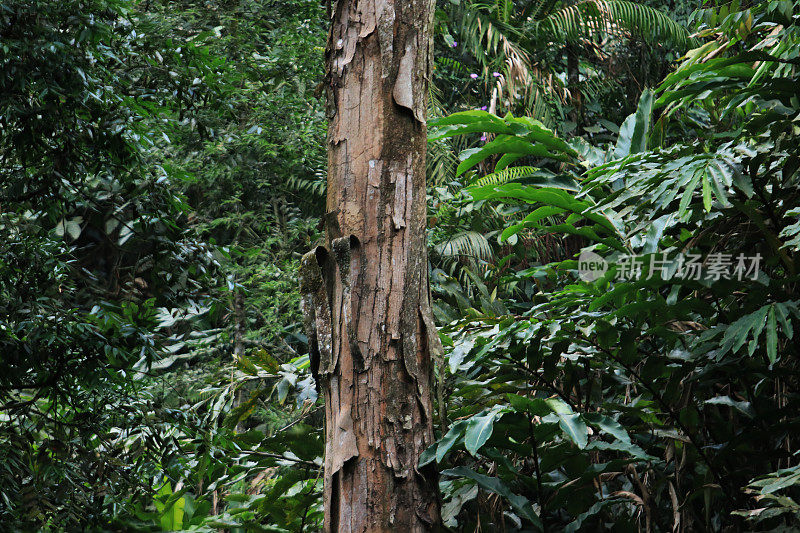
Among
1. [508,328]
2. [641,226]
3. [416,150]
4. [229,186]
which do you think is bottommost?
[508,328]

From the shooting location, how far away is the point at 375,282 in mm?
1338

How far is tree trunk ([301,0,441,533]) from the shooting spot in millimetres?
1288

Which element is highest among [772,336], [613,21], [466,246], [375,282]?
[613,21]

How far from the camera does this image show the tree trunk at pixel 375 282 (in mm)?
1288

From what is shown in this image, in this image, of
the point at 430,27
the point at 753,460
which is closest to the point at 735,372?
the point at 753,460

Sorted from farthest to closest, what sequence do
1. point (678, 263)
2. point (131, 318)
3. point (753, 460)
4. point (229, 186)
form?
point (229, 186)
point (131, 318)
point (753, 460)
point (678, 263)

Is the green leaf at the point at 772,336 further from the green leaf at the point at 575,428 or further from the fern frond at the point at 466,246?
the fern frond at the point at 466,246

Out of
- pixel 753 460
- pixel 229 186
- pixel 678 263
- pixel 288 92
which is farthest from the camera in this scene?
pixel 229 186

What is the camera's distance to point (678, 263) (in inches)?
54.6

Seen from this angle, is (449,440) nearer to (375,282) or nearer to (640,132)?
(375,282)

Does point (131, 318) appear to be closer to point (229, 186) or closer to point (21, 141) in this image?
point (21, 141)

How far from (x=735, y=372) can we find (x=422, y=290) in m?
0.73

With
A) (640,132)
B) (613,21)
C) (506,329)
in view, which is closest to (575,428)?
(506,329)

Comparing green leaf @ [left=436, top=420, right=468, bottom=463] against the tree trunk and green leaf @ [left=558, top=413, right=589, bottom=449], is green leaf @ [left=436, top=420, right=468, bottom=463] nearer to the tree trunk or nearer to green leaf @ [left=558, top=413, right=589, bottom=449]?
the tree trunk
